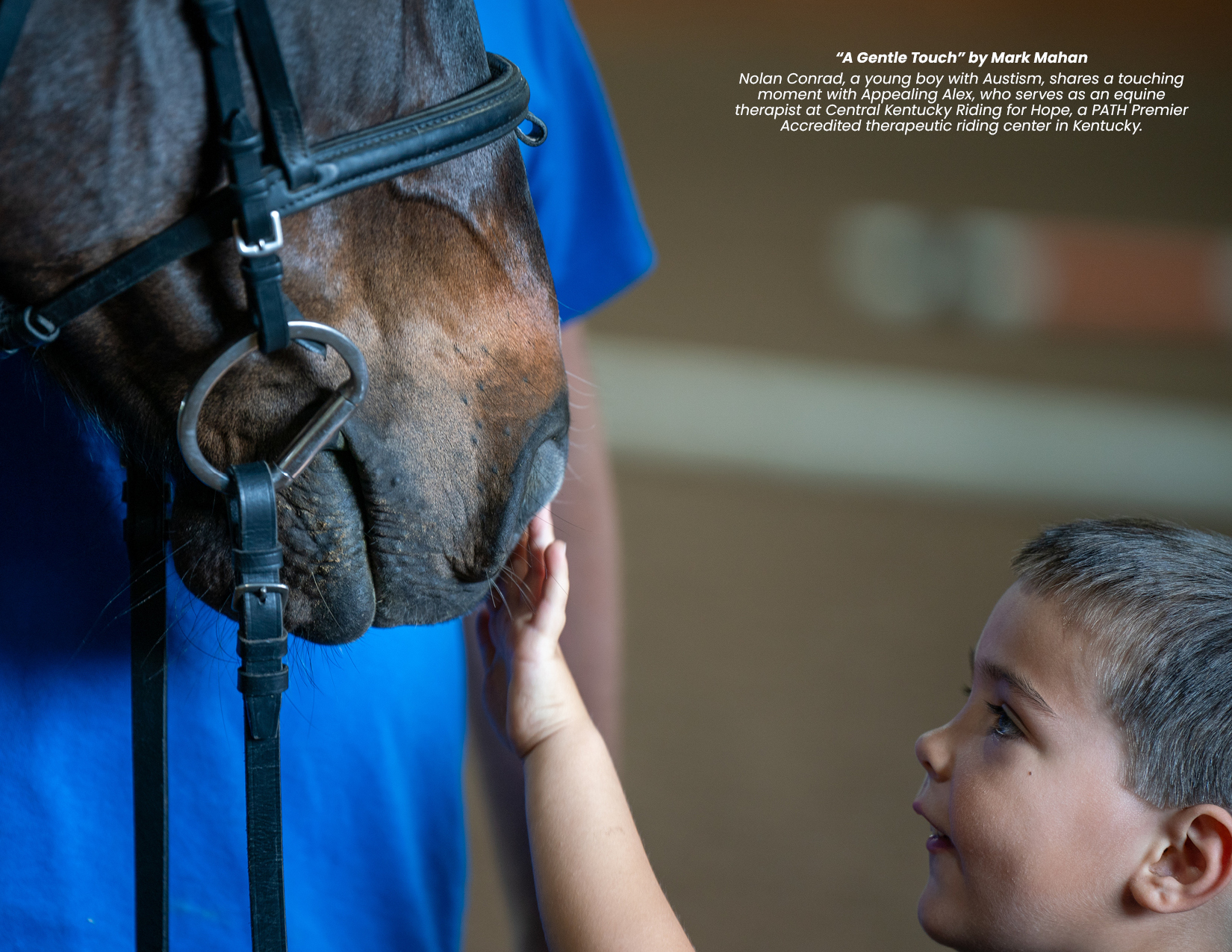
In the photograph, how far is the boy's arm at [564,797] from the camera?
657mm

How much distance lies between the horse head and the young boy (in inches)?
6.5

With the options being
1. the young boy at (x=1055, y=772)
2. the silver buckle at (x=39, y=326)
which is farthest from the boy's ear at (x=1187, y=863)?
the silver buckle at (x=39, y=326)

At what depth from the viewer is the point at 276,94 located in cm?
46

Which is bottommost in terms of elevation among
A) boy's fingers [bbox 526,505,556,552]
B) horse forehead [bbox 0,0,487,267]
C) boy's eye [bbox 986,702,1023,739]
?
boy's eye [bbox 986,702,1023,739]

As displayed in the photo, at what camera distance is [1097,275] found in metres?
3.89

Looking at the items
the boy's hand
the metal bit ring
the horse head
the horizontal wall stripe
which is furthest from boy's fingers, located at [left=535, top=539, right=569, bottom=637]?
the horizontal wall stripe

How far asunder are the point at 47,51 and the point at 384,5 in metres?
0.14

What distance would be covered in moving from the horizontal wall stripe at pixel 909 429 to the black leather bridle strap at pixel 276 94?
2.51 m

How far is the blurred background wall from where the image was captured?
193 cm

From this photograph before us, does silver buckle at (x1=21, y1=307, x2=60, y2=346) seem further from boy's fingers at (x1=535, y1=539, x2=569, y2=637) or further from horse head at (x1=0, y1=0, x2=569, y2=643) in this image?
boy's fingers at (x1=535, y1=539, x2=569, y2=637)

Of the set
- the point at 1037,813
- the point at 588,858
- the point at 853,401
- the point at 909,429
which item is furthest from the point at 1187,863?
the point at 853,401

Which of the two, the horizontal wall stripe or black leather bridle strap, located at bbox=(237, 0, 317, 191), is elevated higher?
black leather bridle strap, located at bbox=(237, 0, 317, 191)

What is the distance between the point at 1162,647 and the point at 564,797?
36 cm

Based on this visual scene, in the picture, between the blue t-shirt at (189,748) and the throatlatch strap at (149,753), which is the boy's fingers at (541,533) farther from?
the throatlatch strap at (149,753)
